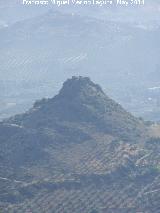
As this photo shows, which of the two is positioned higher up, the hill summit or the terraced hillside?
the hill summit

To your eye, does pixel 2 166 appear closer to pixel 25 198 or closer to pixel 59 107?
pixel 25 198

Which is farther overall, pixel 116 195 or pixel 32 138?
pixel 32 138

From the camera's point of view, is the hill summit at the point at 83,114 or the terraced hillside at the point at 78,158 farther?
the hill summit at the point at 83,114

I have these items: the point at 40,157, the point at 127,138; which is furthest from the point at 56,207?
the point at 127,138

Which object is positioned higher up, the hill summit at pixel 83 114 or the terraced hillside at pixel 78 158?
the hill summit at pixel 83 114

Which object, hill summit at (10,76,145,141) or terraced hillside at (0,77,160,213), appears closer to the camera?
terraced hillside at (0,77,160,213)

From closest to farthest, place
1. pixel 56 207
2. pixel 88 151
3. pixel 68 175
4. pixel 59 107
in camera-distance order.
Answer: pixel 56 207, pixel 68 175, pixel 88 151, pixel 59 107

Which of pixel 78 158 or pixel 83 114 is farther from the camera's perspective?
pixel 83 114

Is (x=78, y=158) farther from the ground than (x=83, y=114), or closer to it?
closer to it
